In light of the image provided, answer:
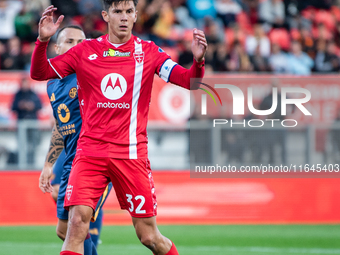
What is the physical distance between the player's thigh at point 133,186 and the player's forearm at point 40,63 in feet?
2.89

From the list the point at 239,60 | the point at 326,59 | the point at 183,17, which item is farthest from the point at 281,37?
the point at 183,17

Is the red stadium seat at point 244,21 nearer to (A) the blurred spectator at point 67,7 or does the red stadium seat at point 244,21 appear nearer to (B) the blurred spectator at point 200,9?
(B) the blurred spectator at point 200,9

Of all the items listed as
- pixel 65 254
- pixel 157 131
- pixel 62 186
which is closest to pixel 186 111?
pixel 157 131

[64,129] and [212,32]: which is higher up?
[64,129]

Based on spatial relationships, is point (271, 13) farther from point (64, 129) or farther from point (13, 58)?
point (64, 129)

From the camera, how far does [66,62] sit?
4.61 metres

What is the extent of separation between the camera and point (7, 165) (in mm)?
10266

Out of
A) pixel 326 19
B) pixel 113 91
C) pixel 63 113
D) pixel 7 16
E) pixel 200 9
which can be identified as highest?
pixel 113 91

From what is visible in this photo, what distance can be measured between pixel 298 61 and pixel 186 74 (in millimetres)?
11040

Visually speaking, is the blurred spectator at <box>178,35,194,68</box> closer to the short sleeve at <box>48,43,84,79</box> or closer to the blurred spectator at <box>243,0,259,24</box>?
the blurred spectator at <box>243,0,259,24</box>

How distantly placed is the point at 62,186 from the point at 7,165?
17.6ft

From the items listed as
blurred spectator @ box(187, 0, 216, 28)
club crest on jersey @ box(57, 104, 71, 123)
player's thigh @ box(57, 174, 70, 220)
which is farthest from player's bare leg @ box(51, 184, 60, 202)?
blurred spectator @ box(187, 0, 216, 28)

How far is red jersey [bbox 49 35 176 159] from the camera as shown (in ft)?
14.9

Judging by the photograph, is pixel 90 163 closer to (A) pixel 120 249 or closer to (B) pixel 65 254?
(B) pixel 65 254
